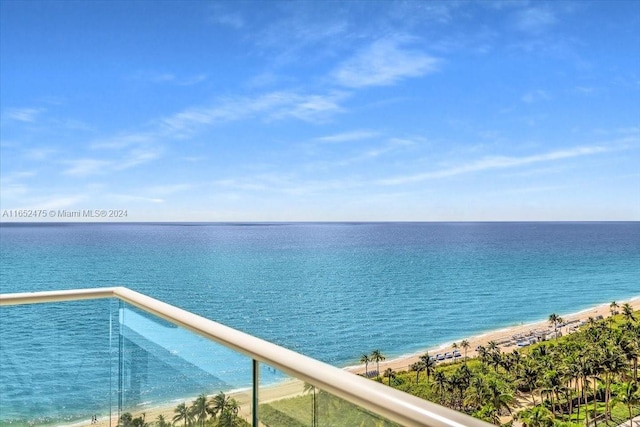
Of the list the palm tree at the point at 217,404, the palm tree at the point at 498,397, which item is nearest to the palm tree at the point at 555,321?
the palm tree at the point at 498,397

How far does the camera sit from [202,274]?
4472 cm

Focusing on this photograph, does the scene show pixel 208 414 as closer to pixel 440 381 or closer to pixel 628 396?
pixel 440 381

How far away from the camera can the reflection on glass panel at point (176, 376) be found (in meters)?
1.39

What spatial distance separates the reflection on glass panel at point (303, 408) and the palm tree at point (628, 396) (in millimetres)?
30790

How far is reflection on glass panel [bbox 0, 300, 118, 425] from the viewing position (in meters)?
2.32

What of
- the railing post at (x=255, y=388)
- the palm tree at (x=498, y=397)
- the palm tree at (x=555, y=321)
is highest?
the railing post at (x=255, y=388)

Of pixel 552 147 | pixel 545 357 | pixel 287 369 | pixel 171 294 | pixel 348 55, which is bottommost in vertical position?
pixel 545 357

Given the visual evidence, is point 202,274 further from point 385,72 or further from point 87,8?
point 87,8

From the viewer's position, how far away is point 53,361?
7.72 feet

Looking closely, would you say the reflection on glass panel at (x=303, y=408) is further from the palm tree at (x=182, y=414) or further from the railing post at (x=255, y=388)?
the palm tree at (x=182, y=414)

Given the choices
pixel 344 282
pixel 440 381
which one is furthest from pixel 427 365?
pixel 344 282

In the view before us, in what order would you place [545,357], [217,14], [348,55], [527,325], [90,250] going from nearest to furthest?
A: [217,14], [545,357], [348,55], [527,325], [90,250]

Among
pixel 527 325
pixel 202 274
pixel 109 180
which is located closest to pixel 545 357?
pixel 527 325

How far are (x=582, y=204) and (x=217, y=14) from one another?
4088 centimetres
